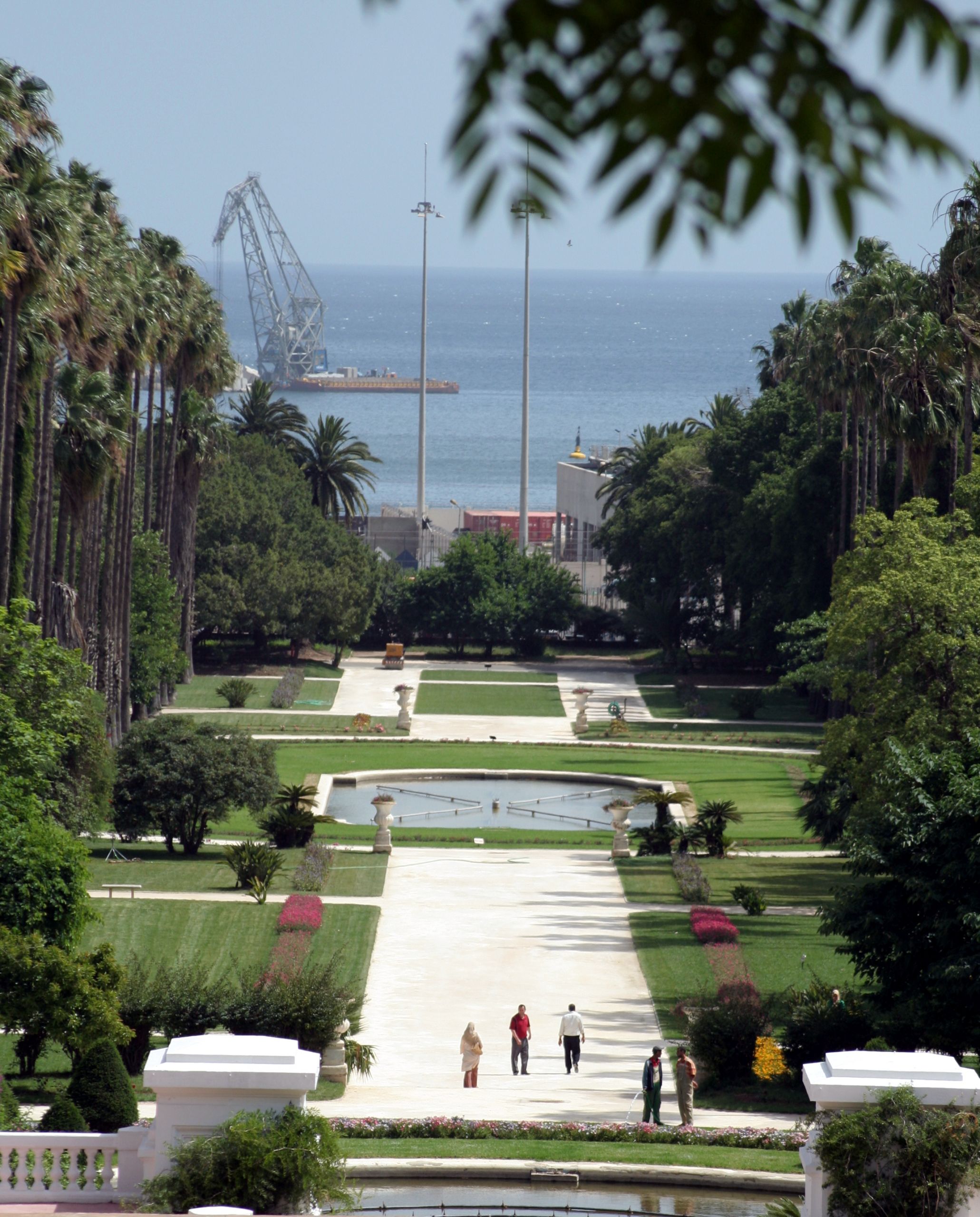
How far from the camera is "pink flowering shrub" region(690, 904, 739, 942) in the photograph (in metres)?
34.6

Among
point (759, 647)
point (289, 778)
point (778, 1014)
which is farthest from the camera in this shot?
point (759, 647)

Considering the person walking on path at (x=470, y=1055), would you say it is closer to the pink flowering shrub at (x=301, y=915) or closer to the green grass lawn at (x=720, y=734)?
the pink flowering shrub at (x=301, y=915)

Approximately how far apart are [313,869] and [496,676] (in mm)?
42779

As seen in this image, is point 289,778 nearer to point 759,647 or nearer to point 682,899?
point 682,899

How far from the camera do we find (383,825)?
148 feet

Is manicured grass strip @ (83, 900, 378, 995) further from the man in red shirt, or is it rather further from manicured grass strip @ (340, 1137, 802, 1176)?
manicured grass strip @ (340, 1137, 802, 1176)

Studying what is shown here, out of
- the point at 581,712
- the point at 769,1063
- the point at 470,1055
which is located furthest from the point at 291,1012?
the point at 581,712

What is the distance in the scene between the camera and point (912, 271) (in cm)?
5788

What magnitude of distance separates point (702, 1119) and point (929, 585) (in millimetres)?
14903

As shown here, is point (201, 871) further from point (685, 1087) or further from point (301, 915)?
point (685, 1087)

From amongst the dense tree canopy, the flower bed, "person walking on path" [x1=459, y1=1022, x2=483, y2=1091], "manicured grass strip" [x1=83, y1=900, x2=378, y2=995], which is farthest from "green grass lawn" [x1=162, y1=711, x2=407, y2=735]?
the flower bed

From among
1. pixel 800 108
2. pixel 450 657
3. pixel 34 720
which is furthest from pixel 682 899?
pixel 450 657

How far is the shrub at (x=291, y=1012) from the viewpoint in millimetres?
24453

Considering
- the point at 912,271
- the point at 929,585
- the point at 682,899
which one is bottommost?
the point at 682,899
